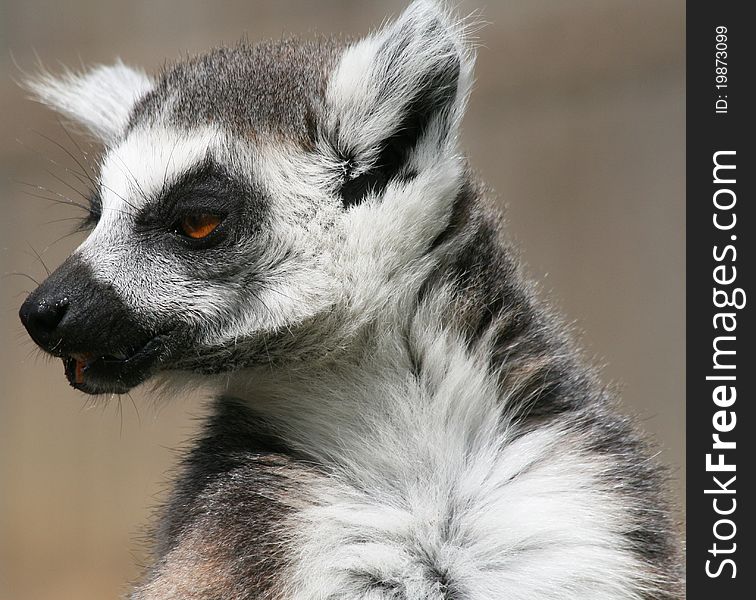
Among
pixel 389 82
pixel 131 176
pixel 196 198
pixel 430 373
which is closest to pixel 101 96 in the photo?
pixel 131 176

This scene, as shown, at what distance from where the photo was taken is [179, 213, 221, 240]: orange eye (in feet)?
6.00

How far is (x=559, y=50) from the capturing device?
12.9 ft

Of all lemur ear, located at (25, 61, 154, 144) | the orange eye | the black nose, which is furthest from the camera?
lemur ear, located at (25, 61, 154, 144)

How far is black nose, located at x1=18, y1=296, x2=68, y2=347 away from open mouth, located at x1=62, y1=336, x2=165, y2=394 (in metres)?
0.06

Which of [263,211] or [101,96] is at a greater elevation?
[101,96]

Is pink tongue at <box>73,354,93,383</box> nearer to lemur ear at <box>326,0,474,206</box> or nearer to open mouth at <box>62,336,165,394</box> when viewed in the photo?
open mouth at <box>62,336,165,394</box>

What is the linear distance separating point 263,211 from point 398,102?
1.10 ft

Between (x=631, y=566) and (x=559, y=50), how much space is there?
2.69 m

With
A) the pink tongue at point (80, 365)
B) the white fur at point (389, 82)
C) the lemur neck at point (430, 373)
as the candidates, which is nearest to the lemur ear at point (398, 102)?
the white fur at point (389, 82)

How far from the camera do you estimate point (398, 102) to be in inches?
75.9

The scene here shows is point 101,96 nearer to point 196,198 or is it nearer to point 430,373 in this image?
point 196,198

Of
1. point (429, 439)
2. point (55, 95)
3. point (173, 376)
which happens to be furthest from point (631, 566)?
point (55, 95)

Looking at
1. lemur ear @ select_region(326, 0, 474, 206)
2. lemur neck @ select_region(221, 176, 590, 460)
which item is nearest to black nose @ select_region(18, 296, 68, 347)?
lemur neck @ select_region(221, 176, 590, 460)

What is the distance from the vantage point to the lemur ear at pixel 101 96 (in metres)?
2.34
